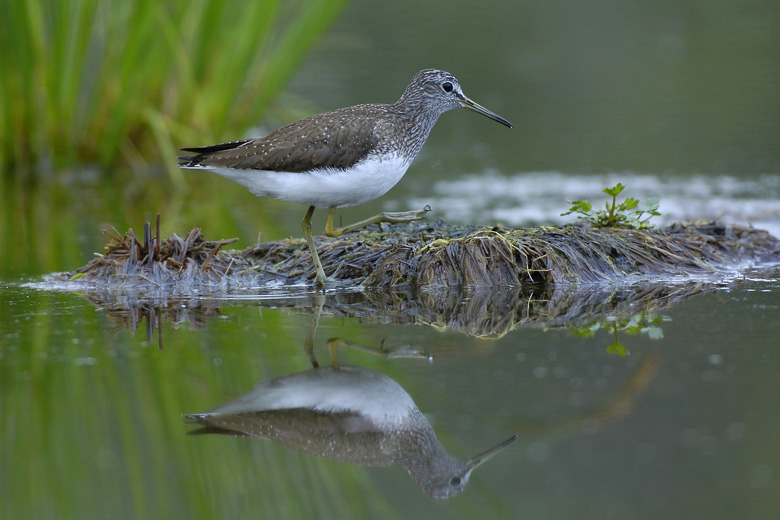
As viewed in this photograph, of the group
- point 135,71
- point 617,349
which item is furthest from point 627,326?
point 135,71

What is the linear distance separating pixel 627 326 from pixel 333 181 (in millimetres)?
2119

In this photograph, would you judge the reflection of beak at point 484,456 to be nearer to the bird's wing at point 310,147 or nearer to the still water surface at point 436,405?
the still water surface at point 436,405

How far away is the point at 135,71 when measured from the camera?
10711mm

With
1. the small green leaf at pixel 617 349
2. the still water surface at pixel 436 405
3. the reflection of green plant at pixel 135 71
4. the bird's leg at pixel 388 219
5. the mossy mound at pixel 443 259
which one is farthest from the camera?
the reflection of green plant at pixel 135 71

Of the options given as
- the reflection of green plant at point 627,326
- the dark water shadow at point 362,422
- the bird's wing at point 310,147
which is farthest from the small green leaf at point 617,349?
the bird's wing at point 310,147

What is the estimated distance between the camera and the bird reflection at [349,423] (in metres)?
3.69

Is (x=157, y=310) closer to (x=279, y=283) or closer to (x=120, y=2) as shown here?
(x=279, y=283)

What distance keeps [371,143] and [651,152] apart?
5949 mm

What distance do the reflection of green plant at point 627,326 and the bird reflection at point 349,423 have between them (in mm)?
1250

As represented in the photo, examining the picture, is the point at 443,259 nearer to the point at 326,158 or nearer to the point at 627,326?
the point at 326,158

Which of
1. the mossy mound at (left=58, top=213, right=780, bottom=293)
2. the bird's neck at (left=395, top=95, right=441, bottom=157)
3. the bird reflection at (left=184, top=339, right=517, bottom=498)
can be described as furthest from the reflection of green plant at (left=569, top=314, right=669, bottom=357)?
the bird's neck at (left=395, top=95, right=441, bottom=157)

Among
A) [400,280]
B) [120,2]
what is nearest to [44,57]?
[120,2]

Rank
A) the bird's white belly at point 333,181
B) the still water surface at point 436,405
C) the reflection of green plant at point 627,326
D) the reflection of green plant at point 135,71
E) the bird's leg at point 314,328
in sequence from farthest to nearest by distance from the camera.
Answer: the reflection of green plant at point 135,71
the bird's white belly at point 333,181
the reflection of green plant at point 627,326
the bird's leg at point 314,328
the still water surface at point 436,405

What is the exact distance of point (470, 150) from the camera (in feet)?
40.2
